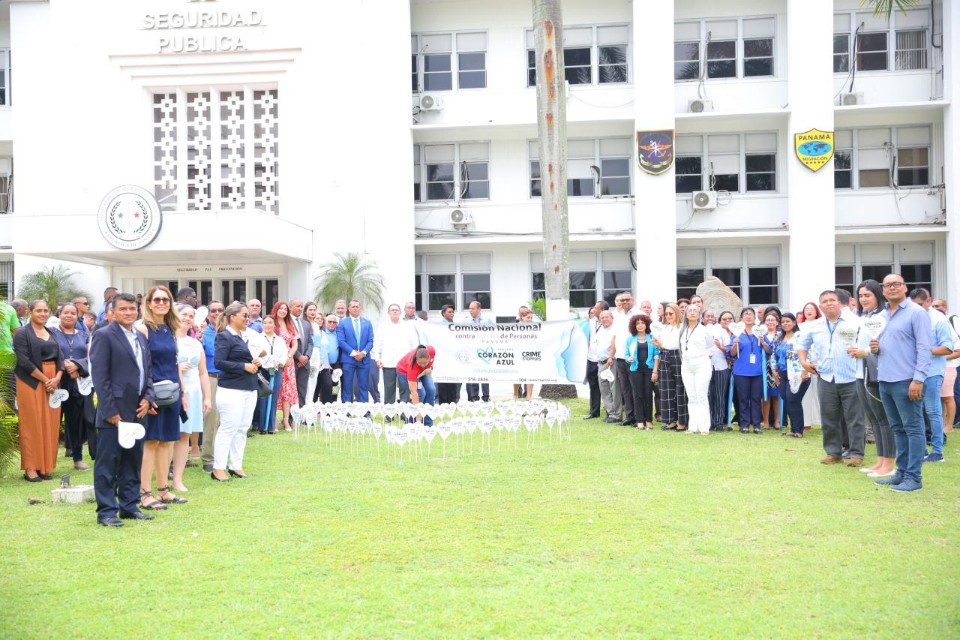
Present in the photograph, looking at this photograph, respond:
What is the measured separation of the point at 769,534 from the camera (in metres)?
6.87

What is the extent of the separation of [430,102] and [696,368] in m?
15.3

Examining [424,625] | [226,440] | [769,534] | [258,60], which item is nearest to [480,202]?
[258,60]

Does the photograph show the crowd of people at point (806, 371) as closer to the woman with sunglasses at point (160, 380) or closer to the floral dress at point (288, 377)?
the floral dress at point (288, 377)

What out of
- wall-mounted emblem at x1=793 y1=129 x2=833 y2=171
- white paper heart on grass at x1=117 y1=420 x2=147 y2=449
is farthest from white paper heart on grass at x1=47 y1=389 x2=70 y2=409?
wall-mounted emblem at x1=793 y1=129 x2=833 y2=171

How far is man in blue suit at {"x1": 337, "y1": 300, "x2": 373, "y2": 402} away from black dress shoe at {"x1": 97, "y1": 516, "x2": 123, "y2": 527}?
7.80 m

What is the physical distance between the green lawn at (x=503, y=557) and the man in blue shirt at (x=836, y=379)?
0.50 m

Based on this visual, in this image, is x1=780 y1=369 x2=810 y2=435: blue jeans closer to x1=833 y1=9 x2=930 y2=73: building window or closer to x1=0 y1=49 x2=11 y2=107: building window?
x1=833 y1=9 x2=930 y2=73: building window

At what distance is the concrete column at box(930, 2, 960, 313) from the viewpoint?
23719mm

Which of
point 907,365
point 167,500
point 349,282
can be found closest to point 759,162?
point 349,282

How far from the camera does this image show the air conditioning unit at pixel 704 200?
25.2 metres

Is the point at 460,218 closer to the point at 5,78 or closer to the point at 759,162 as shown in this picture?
the point at 759,162

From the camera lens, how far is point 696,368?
42.5 ft

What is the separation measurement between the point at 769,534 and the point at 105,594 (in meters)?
4.78

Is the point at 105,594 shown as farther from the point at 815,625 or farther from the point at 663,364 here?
the point at 663,364
